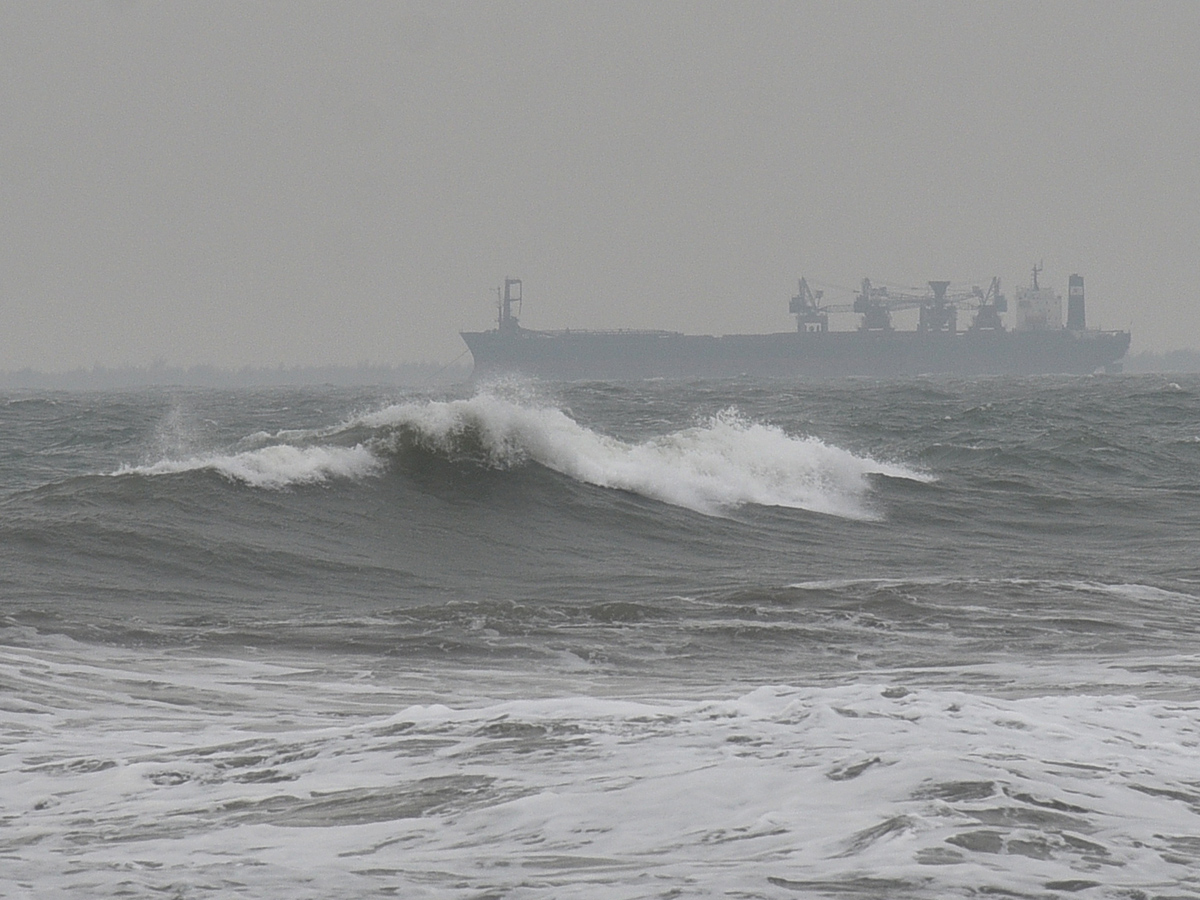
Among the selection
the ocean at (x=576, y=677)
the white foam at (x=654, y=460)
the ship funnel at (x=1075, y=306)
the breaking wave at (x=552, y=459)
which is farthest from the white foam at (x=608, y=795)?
the ship funnel at (x=1075, y=306)

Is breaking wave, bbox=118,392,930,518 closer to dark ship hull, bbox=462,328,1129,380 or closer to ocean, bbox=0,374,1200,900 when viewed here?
ocean, bbox=0,374,1200,900

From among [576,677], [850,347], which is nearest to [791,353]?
[850,347]

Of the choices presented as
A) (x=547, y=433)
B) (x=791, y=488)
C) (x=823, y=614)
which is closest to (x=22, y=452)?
(x=547, y=433)

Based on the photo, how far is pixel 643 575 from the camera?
12.7 m

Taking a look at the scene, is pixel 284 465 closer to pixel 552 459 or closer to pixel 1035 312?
pixel 552 459

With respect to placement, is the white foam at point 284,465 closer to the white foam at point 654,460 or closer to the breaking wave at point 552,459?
the breaking wave at point 552,459

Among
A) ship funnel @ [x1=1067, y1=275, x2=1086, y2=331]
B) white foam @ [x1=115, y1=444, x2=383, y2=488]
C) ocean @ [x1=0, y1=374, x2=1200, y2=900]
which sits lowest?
ocean @ [x1=0, y1=374, x2=1200, y2=900]

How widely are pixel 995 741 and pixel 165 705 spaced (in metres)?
3.70

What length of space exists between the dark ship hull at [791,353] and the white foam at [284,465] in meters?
138

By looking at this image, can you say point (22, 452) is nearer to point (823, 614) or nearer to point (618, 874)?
point (823, 614)

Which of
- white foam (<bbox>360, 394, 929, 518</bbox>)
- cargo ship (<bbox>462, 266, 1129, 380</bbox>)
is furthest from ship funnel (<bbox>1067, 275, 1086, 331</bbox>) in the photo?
white foam (<bbox>360, 394, 929, 518</bbox>)

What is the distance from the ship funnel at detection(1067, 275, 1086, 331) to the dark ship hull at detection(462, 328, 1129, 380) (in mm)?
5602

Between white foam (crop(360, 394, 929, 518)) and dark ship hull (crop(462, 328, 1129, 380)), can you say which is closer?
white foam (crop(360, 394, 929, 518))

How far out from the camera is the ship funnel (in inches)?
6875
